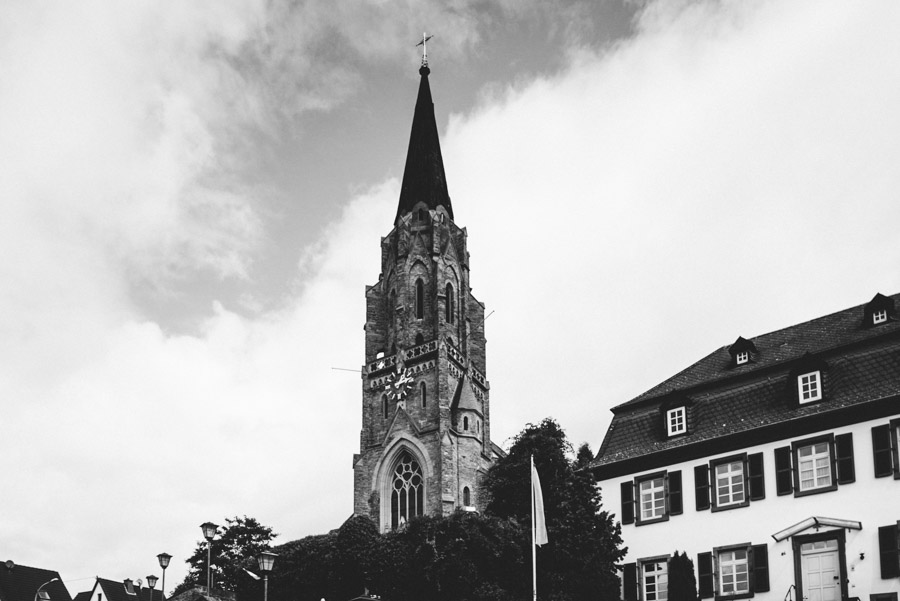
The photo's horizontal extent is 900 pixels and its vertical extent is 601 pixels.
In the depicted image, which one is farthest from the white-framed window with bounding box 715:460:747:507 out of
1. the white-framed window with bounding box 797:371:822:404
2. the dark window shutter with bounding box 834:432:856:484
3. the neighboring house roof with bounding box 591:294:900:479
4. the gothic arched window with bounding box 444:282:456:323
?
the gothic arched window with bounding box 444:282:456:323

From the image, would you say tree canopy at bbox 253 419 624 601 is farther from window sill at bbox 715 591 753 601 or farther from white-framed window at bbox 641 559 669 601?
window sill at bbox 715 591 753 601

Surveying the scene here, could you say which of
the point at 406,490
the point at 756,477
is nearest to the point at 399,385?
the point at 406,490

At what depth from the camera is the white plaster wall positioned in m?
32.7

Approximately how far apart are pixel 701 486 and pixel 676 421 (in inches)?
106

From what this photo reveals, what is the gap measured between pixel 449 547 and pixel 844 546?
56.4 ft

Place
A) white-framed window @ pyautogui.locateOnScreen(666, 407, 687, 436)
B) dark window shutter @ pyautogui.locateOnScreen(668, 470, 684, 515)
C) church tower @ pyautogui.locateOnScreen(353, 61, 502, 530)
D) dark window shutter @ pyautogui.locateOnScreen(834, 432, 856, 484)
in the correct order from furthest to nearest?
church tower @ pyautogui.locateOnScreen(353, 61, 502, 530) → white-framed window @ pyautogui.locateOnScreen(666, 407, 687, 436) → dark window shutter @ pyautogui.locateOnScreen(668, 470, 684, 515) → dark window shutter @ pyautogui.locateOnScreen(834, 432, 856, 484)

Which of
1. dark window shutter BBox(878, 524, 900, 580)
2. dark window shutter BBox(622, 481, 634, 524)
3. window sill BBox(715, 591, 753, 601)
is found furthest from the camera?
dark window shutter BBox(622, 481, 634, 524)

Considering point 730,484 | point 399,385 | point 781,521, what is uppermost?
point 399,385

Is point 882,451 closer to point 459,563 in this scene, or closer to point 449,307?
point 459,563

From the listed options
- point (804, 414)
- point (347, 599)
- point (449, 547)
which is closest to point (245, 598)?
point (347, 599)

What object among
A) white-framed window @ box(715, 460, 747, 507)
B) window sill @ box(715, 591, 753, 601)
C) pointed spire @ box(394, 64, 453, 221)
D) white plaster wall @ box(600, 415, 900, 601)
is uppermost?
pointed spire @ box(394, 64, 453, 221)

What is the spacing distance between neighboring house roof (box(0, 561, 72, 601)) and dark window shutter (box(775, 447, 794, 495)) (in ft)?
179

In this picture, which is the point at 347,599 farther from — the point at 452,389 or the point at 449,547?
the point at 452,389

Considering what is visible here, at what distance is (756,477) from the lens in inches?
1430
